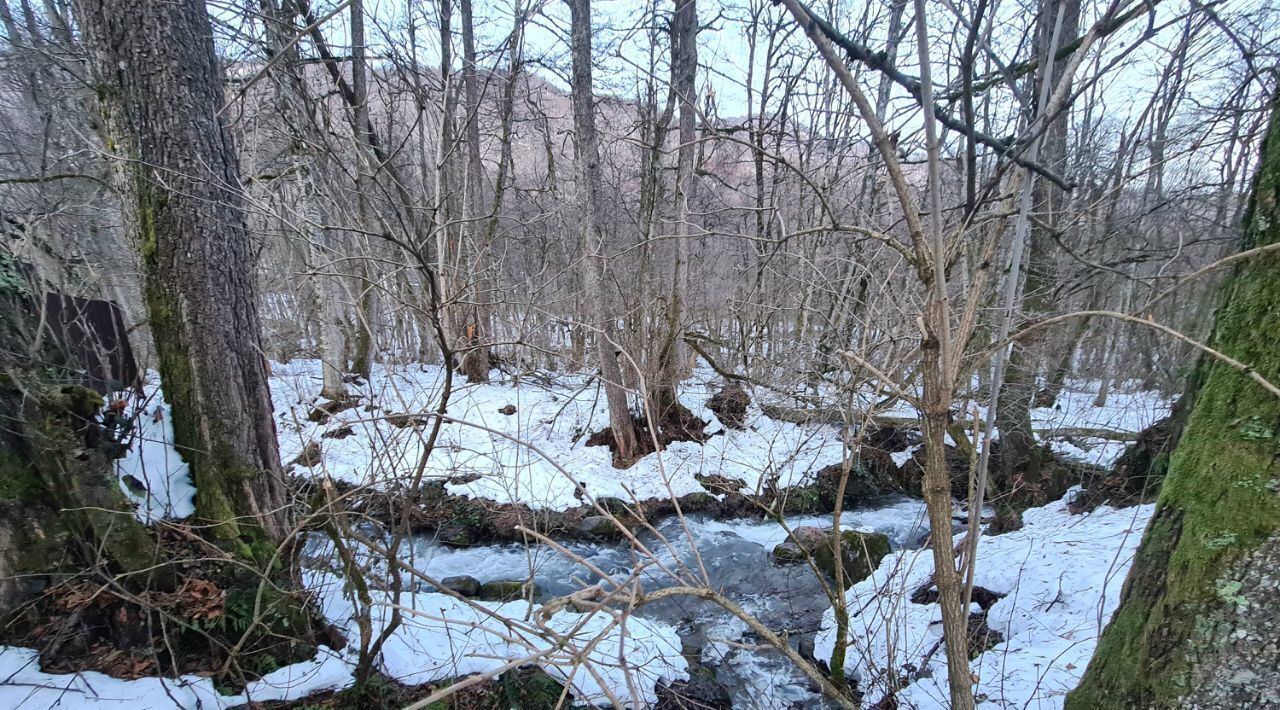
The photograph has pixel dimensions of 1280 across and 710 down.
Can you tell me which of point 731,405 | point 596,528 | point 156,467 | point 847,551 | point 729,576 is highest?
point 156,467

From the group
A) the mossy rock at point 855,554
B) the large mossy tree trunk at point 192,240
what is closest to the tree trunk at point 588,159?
the mossy rock at point 855,554

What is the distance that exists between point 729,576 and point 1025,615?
3.00 metres

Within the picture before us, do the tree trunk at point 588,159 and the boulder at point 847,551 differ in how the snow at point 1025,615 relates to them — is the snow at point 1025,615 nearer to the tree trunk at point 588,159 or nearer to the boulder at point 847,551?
the boulder at point 847,551

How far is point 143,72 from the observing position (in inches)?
112

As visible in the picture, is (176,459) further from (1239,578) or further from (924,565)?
(924,565)

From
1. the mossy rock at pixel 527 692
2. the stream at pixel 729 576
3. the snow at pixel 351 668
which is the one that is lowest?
the stream at pixel 729 576

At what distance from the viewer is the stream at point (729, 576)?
13.9 feet

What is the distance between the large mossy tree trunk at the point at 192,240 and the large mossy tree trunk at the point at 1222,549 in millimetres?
3605

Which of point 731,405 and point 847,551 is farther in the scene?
point 731,405

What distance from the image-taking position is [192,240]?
2959mm

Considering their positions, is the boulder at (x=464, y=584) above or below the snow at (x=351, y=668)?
below

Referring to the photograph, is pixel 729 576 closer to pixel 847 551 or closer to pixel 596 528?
pixel 847 551

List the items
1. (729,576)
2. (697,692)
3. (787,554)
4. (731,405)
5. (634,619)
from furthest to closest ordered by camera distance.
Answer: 1. (731,405)
2. (787,554)
3. (729,576)
4. (634,619)
5. (697,692)

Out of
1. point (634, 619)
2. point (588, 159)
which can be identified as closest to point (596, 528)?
point (634, 619)
